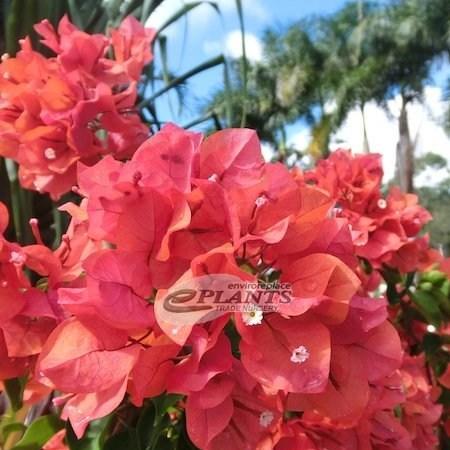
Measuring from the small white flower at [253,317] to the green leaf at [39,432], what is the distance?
0.17m

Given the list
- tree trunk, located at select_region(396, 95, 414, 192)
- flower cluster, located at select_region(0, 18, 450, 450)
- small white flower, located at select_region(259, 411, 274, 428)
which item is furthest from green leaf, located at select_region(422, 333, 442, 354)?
tree trunk, located at select_region(396, 95, 414, 192)

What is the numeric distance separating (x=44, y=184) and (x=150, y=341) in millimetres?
336

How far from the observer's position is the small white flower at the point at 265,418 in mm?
371

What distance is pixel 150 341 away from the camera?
36 centimetres

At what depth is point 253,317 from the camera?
35 cm

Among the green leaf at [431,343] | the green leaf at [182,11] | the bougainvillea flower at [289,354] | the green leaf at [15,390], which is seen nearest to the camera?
the bougainvillea flower at [289,354]

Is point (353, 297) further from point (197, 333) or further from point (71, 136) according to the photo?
point (71, 136)

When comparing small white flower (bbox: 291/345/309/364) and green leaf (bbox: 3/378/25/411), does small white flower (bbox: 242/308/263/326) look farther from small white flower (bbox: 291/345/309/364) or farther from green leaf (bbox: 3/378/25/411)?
green leaf (bbox: 3/378/25/411)

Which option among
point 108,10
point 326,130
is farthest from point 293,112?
point 108,10

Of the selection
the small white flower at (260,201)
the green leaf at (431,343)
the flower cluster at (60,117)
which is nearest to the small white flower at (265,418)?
the small white flower at (260,201)

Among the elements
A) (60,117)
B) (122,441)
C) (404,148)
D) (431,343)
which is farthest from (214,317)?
(404,148)

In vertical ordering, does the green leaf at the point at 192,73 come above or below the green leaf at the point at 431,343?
above

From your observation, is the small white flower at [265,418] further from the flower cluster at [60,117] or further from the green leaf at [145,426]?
the flower cluster at [60,117]

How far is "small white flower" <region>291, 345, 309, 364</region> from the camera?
1.13 ft
